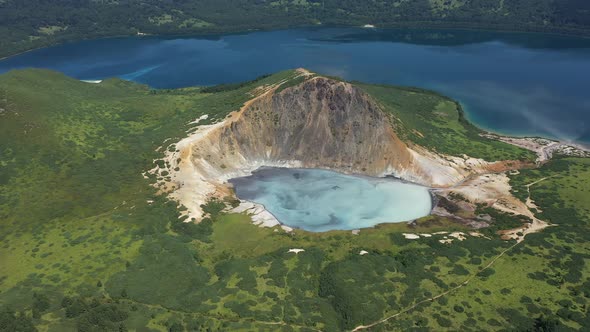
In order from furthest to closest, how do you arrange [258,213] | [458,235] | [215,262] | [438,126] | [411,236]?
1. [438,126]
2. [258,213]
3. [458,235]
4. [411,236]
5. [215,262]

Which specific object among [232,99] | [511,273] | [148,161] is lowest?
[511,273]

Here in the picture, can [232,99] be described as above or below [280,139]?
above

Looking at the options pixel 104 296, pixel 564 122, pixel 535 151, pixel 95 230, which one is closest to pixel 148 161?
pixel 95 230

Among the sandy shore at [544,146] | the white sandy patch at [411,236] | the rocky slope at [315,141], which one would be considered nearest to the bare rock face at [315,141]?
the rocky slope at [315,141]

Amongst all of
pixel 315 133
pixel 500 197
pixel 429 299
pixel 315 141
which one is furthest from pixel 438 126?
pixel 429 299

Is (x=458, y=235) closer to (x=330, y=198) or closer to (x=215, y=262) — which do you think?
(x=330, y=198)

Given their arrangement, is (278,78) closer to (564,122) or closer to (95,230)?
(95,230)

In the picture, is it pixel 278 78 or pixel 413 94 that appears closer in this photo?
pixel 278 78

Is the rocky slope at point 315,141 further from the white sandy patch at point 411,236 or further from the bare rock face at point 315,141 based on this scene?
the white sandy patch at point 411,236
